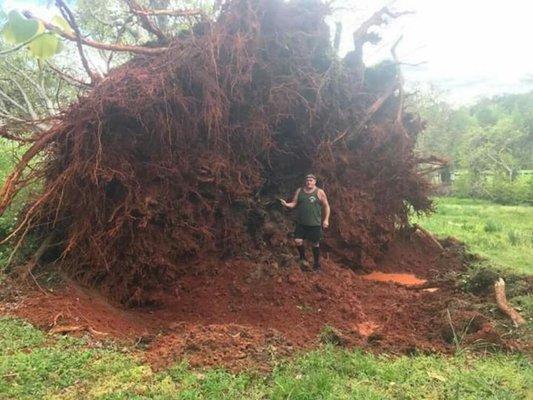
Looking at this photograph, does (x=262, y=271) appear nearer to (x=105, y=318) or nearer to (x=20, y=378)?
(x=105, y=318)

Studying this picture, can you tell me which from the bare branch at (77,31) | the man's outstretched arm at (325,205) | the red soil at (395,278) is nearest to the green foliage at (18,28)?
the bare branch at (77,31)

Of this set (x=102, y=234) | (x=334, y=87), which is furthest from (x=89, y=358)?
(x=334, y=87)

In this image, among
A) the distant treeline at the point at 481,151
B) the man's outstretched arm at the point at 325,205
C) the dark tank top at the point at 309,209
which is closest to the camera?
the dark tank top at the point at 309,209

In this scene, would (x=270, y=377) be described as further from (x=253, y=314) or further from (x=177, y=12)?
(x=177, y=12)

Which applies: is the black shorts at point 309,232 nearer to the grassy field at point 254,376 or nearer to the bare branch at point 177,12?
the grassy field at point 254,376

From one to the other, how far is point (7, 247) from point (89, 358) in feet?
12.7

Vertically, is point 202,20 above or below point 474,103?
below

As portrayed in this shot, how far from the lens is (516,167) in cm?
3631

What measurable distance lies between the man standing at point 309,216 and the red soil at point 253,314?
0.51 m

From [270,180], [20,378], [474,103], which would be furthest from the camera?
[474,103]

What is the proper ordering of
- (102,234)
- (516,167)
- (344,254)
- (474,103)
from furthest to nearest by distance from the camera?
(474,103)
(516,167)
(344,254)
(102,234)

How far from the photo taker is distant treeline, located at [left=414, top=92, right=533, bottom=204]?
34.2m

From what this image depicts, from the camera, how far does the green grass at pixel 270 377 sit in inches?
183

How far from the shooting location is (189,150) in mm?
8250
